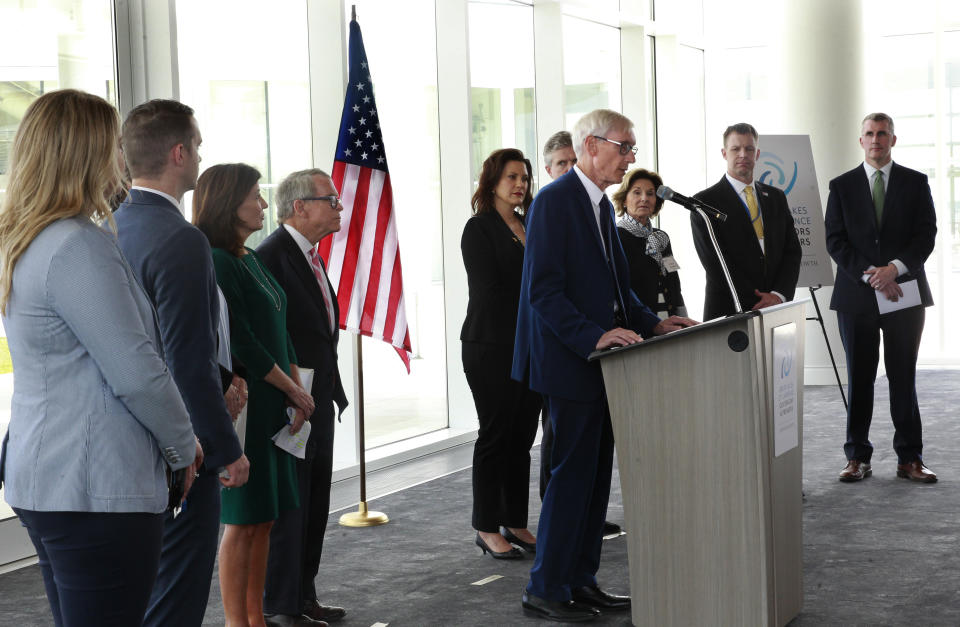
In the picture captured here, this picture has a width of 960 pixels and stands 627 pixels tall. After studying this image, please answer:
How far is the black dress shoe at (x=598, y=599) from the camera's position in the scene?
347 centimetres

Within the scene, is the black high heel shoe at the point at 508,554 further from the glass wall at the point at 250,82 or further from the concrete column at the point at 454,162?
the concrete column at the point at 454,162

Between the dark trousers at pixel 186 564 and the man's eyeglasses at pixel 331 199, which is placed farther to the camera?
the man's eyeglasses at pixel 331 199

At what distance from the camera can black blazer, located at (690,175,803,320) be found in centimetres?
477

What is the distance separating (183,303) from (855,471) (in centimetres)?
422

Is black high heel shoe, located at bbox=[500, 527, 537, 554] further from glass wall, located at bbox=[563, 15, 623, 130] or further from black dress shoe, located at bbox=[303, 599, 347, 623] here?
glass wall, located at bbox=[563, 15, 623, 130]

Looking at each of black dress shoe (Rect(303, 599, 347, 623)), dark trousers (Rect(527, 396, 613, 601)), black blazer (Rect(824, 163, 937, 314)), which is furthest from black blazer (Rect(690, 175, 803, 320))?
black dress shoe (Rect(303, 599, 347, 623))

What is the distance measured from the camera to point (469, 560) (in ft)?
13.8

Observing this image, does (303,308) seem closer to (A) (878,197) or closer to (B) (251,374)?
(B) (251,374)

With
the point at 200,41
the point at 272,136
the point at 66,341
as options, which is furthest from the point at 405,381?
the point at 66,341

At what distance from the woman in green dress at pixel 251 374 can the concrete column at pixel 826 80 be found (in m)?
7.01

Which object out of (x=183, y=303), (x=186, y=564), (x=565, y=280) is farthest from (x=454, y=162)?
(x=186, y=564)

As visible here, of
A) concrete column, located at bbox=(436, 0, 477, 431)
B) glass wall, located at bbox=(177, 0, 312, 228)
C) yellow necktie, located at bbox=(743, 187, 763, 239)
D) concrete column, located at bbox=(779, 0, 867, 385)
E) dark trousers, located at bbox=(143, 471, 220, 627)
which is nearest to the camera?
dark trousers, located at bbox=(143, 471, 220, 627)

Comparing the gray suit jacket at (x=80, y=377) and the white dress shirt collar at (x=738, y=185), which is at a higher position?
the white dress shirt collar at (x=738, y=185)

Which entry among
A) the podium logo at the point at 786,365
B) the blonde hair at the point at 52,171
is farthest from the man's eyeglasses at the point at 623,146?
the blonde hair at the point at 52,171
